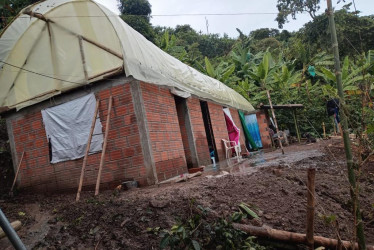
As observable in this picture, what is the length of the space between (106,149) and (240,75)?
545 inches

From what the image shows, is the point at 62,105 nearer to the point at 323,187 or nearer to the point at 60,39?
→ the point at 60,39

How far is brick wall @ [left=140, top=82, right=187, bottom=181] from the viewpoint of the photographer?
225 inches

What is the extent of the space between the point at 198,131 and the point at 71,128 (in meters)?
3.64

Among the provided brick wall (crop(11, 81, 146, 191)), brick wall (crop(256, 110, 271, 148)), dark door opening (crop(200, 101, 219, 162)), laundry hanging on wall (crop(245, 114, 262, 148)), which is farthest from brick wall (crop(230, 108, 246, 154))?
brick wall (crop(11, 81, 146, 191))

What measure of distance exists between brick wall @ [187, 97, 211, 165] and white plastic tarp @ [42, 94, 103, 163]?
10.0ft

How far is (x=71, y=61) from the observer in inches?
234

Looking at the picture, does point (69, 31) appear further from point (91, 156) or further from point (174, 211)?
point (174, 211)

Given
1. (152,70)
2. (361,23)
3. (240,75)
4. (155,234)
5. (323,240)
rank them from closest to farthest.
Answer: (323,240) → (155,234) → (152,70) → (240,75) → (361,23)

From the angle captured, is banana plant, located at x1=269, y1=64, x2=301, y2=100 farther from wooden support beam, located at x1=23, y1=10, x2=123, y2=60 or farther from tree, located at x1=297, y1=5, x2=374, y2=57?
wooden support beam, located at x1=23, y1=10, x2=123, y2=60

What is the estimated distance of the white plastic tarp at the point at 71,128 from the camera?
A: 5805mm

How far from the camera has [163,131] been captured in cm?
618

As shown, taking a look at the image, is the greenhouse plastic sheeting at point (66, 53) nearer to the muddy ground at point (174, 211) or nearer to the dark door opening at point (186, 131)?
the dark door opening at point (186, 131)

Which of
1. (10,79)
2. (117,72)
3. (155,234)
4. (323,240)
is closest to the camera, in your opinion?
(323,240)

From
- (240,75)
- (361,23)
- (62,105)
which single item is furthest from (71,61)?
(361,23)
